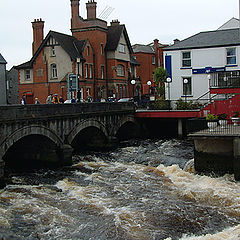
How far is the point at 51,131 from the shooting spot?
24828 mm

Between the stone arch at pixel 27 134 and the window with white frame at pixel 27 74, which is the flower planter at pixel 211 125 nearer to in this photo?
the stone arch at pixel 27 134

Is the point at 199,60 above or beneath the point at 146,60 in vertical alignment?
beneath

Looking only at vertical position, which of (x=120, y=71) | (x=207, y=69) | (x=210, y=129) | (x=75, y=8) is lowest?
(x=210, y=129)

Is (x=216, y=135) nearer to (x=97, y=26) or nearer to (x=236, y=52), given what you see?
Result: (x=236, y=52)

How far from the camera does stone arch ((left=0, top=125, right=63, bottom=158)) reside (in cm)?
2080

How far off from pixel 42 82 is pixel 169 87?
16.6 meters

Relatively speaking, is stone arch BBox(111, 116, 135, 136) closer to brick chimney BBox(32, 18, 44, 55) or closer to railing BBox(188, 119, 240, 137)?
railing BBox(188, 119, 240, 137)

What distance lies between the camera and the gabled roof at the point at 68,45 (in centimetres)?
4819

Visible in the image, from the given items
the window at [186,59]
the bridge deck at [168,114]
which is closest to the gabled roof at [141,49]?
the window at [186,59]

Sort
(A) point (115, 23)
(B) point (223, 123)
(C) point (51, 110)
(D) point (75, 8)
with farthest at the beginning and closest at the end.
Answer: (A) point (115, 23), (D) point (75, 8), (C) point (51, 110), (B) point (223, 123)

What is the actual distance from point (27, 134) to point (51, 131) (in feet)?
7.88

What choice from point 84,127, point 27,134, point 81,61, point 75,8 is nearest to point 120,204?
point 27,134

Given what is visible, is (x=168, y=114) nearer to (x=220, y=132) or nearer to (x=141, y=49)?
(x=220, y=132)

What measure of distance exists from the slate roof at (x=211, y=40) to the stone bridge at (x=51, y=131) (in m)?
13.3
